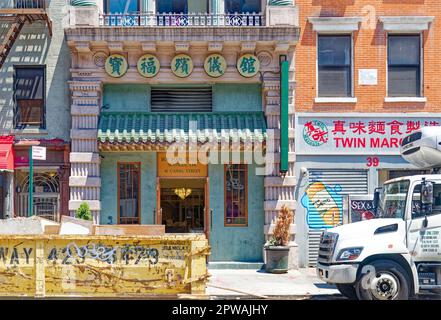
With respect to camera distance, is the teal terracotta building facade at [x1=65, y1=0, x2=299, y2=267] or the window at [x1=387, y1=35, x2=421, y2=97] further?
the window at [x1=387, y1=35, x2=421, y2=97]

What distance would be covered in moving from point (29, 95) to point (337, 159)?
946 centimetres

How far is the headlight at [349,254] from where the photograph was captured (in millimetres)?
11859

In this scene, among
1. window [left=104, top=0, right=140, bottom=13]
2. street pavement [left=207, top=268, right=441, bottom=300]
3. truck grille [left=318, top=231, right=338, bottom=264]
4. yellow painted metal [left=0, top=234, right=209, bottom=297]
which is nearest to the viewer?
Result: yellow painted metal [left=0, top=234, right=209, bottom=297]

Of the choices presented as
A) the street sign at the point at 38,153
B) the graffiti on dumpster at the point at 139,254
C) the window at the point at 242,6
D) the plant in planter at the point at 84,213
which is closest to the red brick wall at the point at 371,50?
the window at the point at 242,6

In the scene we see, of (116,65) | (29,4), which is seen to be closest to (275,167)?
(116,65)

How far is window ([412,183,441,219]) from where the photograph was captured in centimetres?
1202

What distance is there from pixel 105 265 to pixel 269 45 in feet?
30.9

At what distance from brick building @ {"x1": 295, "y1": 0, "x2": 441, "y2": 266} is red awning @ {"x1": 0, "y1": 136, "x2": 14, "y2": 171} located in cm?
838

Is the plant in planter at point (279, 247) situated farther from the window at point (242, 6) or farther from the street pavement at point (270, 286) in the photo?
the window at point (242, 6)

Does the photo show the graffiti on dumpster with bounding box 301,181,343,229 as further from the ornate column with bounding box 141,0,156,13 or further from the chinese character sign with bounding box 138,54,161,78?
the ornate column with bounding box 141,0,156,13

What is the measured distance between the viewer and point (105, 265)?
1111 cm

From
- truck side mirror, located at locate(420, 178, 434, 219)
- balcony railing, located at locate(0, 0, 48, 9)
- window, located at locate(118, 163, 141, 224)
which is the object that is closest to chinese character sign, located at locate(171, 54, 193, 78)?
window, located at locate(118, 163, 141, 224)

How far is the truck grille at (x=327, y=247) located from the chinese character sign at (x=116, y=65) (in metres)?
8.31

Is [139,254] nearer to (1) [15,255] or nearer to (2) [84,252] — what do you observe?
(2) [84,252]
